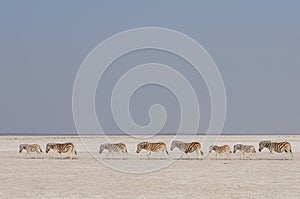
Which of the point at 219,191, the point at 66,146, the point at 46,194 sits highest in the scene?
the point at 66,146

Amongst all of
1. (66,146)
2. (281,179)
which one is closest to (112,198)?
(281,179)

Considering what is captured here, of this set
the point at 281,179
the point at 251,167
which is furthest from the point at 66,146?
the point at 281,179

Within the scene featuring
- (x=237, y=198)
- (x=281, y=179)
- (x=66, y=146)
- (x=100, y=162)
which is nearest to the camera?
(x=237, y=198)

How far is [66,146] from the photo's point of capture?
120 feet

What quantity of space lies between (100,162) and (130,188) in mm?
12441

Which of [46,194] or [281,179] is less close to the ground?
[281,179]

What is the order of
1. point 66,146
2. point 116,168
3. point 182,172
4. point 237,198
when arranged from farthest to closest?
point 66,146, point 116,168, point 182,172, point 237,198

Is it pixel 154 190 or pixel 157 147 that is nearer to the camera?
pixel 154 190

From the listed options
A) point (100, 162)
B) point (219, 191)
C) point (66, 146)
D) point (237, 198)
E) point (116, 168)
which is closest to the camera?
point (237, 198)

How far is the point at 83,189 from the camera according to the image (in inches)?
776

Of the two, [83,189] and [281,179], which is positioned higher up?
[281,179]

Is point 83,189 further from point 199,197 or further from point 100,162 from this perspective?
point 100,162

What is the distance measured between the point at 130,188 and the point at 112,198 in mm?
2588

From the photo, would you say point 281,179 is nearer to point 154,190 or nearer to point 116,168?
point 154,190
